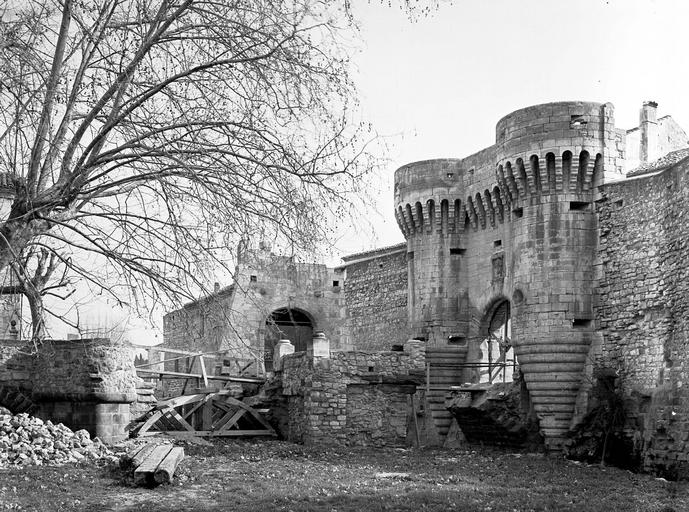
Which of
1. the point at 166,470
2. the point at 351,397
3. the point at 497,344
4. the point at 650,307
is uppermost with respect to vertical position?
the point at 650,307

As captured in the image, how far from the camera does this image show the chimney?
27.3 meters

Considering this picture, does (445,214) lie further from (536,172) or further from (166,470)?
(166,470)

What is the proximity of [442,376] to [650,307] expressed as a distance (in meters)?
7.06

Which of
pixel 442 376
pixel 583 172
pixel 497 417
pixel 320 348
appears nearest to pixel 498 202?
pixel 583 172

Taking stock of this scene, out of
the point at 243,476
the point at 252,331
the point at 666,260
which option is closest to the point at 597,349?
the point at 666,260

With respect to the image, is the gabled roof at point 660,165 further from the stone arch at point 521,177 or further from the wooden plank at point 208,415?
the wooden plank at point 208,415

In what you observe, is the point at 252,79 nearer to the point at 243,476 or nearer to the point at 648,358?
the point at 243,476

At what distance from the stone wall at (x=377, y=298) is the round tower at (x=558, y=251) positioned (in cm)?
571

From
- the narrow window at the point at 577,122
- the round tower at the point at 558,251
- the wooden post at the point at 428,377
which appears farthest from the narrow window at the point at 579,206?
the wooden post at the point at 428,377

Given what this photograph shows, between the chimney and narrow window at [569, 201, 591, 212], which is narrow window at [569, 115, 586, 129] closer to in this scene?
narrow window at [569, 201, 591, 212]

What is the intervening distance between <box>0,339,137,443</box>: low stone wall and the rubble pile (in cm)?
105

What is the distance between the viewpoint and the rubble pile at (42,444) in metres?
14.5

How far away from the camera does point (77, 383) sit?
17.2 m

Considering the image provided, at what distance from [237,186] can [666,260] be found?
11947 millimetres
